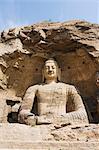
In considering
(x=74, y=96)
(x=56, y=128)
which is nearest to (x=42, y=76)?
(x=74, y=96)

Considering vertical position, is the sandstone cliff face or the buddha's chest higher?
the sandstone cliff face

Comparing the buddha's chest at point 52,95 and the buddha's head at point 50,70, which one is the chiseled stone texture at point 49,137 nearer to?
the buddha's chest at point 52,95

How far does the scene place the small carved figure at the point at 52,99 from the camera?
7.83 metres

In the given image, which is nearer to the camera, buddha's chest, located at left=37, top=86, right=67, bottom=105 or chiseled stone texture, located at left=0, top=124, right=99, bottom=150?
chiseled stone texture, located at left=0, top=124, right=99, bottom=150

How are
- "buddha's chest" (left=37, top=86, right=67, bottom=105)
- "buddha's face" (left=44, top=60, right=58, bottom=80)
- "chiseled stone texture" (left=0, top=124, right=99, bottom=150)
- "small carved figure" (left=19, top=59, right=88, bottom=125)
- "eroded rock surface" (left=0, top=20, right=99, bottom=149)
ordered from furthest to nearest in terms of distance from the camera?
"buddha's face" (left=44, top=60, right=58, bottom=80) < "eroded rock surface" (left=0, top=20, right=99, bottom=149) < "buddha's chest" (left=37, top=86, right=67, bottom=105) < "small carved figure" (left=19, top=59, right=88, bottom=125) < "chiseled stone texture" (left=0, top=124, right=99, bottom=150)

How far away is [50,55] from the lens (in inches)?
363

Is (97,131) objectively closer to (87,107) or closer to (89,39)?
(87,107)

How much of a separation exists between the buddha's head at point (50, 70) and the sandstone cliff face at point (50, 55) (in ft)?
1.02

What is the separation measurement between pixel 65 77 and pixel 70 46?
0.81 metres

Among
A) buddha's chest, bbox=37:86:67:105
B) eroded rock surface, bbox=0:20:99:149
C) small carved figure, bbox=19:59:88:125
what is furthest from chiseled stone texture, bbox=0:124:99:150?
eroded rock surface, bbox=0:20:99:149

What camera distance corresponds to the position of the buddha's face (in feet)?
29.0

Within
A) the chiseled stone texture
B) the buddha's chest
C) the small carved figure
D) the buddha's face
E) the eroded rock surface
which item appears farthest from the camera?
the buddha's face

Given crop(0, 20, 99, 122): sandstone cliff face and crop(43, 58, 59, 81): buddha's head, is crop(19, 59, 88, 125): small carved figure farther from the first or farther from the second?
crop(0, 20, 99, 122): sandstone cliff face

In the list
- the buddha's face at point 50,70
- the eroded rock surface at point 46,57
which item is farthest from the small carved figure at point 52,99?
the eroded rock surface at point 46,57
